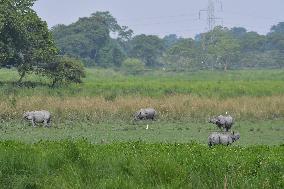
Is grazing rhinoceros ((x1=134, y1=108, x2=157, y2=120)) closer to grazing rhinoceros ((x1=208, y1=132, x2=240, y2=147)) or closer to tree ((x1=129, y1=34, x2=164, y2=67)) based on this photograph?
grazing rhinoceros ((x1=208, y1=132, x2=240, y2=147))

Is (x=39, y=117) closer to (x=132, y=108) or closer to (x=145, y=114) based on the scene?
(x=132, y=108)

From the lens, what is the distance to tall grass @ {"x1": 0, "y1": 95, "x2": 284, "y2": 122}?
2836 cm

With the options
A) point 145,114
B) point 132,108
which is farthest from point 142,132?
point 132,108

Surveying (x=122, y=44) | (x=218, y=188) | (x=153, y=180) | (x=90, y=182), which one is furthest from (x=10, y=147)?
(x=122, y=44)

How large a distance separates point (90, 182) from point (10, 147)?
2.27 metres

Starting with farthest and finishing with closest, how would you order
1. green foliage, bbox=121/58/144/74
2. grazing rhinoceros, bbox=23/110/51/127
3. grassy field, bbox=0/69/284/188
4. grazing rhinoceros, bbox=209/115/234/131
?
green foliage, bbox=121/58/144/74
grazing rhinoceros, bbox=23/110/51/127
grazing rhinoceros, bbox=209/115/234/131
grassy field, bbox=0/69/284/188

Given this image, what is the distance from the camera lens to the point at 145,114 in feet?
93.1

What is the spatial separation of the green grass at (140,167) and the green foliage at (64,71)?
26346 millimetres

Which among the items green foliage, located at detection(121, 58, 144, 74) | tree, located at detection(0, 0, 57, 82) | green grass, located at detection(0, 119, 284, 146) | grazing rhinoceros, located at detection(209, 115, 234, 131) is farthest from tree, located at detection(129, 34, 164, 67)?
grazing rhinoceros, located at detection(209, 115, 234, 131)

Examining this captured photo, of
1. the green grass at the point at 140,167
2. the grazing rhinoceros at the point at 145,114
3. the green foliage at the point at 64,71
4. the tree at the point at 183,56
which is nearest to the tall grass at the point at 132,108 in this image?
the grazing rhinoceros at the point at 145,114

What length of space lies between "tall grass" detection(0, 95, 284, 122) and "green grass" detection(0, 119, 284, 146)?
3.04 ft

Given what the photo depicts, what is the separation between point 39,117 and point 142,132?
5.21 m

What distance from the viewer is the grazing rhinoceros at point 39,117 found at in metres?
26.5

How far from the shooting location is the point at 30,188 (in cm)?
1055
